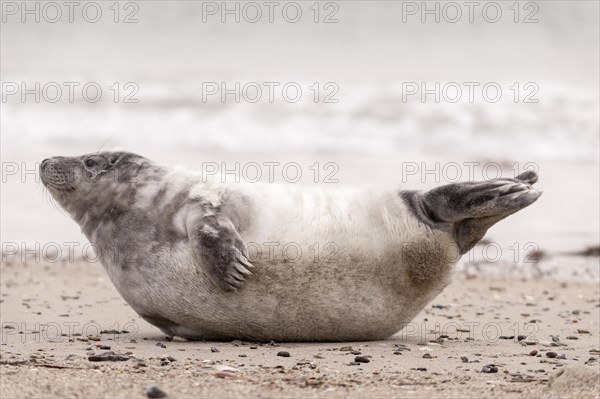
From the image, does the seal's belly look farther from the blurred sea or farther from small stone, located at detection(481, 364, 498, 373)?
small stone, located at detection(481, 364, 498, 373)

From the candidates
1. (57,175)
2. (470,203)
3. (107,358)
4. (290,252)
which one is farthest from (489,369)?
(57,175)

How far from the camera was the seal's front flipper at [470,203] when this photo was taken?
5.97 meters

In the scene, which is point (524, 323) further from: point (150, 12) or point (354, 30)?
point (150, 12)

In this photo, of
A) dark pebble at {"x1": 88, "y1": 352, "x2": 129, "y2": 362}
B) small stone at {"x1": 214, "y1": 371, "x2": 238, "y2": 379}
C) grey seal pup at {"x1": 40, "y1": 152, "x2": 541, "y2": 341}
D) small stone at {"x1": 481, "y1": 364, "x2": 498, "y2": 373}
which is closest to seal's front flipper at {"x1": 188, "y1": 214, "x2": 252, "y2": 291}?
grey seal pup at {"x1": 40, "y1": 152, "x2": 541, "y2": 341}

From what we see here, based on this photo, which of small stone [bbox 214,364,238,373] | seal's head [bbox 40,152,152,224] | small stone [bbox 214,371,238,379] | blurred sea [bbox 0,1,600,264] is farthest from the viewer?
blurred sea [bbox 0,1,600,264]

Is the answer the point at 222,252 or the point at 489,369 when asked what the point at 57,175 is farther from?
the point at 489,369

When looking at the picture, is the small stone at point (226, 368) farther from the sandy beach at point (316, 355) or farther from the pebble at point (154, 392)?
the pebble at point (154, 392)

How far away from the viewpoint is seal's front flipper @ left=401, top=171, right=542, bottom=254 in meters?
5.97

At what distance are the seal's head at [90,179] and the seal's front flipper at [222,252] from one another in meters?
0.84

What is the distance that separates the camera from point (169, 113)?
850 inches

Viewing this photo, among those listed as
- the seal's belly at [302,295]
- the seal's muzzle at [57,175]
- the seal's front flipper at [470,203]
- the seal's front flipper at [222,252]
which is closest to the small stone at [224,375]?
the seal's front flipper at [222,252]

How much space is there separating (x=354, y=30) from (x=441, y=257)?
24.5 metres

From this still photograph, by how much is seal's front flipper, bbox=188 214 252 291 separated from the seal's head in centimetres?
84

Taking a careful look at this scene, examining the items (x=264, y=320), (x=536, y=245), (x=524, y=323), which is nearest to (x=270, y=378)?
(x=264, y=320)
